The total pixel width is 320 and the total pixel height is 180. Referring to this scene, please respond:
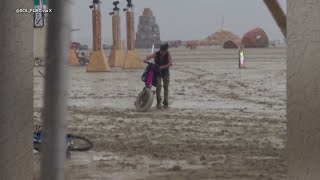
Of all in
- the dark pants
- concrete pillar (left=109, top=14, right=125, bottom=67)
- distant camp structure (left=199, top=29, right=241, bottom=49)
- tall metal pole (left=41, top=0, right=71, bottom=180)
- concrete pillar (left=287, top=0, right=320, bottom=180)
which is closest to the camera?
tall metal pole (left=41, top=0, right=71, bottom=180)

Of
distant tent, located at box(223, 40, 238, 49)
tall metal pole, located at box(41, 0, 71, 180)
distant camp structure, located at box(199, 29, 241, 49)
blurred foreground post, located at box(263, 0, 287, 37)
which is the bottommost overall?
tall metal pole, located at box(41, 0, 71, 180)

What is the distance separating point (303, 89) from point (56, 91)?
380 cm

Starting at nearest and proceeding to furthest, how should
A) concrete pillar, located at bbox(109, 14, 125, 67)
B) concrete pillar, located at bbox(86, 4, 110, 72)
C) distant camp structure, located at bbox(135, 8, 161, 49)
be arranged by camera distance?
concrete pillar, located at bbox(86, 4, 110, 72), concrete pillar, located at bbox(109, 14, 125, 67), distant camp structure, located at bbox(135, 8, 161, 49)

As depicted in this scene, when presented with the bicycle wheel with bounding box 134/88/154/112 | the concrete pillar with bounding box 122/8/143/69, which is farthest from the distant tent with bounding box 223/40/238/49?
the bicycle wheel with bounding box 134/88/154/112

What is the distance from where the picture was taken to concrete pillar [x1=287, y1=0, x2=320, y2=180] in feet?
16.6

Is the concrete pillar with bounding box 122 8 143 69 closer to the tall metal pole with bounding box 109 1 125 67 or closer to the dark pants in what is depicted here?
the tall metal pole with bounding box 109 1 125 67

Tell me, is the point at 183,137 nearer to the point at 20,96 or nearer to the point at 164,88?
the point at 164,88

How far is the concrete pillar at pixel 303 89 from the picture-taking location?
5051 mm

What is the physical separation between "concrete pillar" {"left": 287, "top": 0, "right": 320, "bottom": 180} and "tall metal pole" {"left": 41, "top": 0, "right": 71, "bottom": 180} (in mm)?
3572

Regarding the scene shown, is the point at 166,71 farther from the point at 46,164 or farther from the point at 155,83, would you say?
the point at 46,164

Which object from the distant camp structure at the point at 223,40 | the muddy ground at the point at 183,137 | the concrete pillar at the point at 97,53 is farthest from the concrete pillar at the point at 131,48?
the distant camp structure at the point at 223,40

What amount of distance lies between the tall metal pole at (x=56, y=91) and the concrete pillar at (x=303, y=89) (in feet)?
11.7

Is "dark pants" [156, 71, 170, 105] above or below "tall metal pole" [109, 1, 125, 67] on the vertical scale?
below

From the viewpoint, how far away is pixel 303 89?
5250 millimetres
